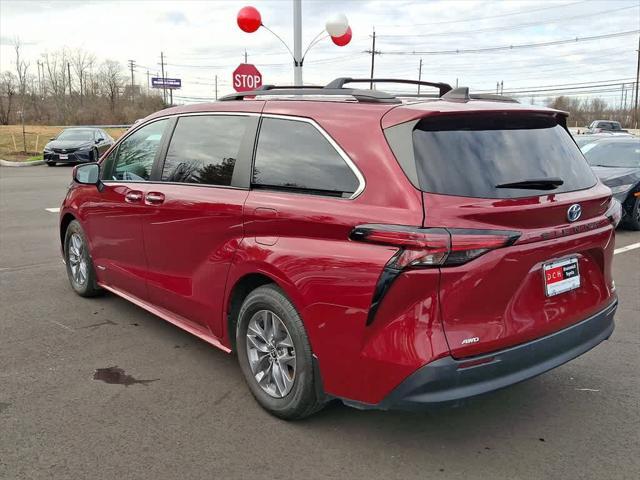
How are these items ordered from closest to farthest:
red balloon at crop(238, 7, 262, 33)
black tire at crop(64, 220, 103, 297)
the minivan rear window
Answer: the minivan rear window → black tire at crop(64, 220, 103, 297) → red balloon at crop(238, 7, 262, 33)

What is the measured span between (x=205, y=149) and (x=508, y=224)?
2111 mm

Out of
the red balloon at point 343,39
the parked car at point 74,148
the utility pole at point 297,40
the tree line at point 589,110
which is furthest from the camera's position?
the tree line at point 589,110

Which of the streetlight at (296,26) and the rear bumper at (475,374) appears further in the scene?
the streetlight at (296,26)

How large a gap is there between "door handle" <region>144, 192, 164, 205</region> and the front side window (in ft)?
0.67

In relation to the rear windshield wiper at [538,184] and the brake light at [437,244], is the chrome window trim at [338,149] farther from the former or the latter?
the rear windshield wiper at [538,184]

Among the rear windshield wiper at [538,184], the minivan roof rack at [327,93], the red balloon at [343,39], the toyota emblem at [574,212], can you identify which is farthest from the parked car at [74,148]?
the toyota emblem at [574,212]

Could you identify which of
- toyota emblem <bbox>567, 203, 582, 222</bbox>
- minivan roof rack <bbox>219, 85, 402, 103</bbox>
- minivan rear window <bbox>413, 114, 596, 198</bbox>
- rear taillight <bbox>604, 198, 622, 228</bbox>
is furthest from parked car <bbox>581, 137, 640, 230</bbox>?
minivan roof rack <bbox>219, 85, 402, 103</bbox>

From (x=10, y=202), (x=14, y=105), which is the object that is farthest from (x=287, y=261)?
(x=14, y=105)

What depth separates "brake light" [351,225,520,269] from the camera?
244cm

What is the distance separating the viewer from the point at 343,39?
14.0 metres

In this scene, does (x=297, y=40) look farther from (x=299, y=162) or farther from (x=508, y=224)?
(x=508, y=224)

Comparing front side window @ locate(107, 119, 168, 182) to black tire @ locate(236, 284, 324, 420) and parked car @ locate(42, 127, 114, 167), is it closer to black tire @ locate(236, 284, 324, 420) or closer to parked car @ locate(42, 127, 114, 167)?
black tire @ locate(236, 284, 324, 420)

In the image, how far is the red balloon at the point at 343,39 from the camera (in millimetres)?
13586

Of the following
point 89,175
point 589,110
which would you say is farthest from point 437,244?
point 589,110
